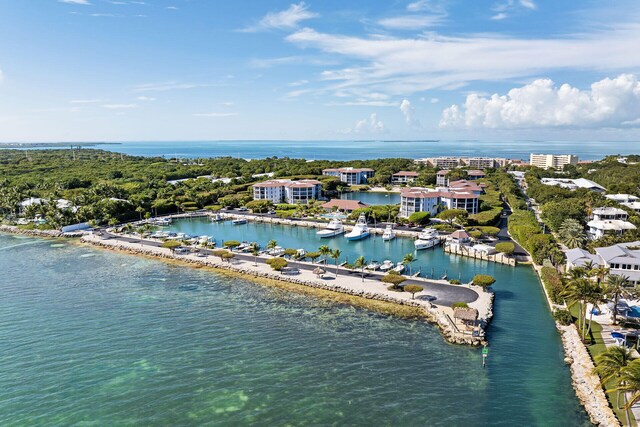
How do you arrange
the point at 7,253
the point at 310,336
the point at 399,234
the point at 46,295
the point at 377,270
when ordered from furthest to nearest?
the point at 399,234 → the point at 7,253 → the point at 377,270 → the point at 46,295 → the point at 310,336

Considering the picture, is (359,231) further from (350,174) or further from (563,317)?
(350,174)

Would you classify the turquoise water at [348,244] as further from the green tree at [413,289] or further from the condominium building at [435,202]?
the condominium building at [435,202]

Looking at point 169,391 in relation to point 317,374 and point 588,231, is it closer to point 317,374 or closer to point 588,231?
point 317,374

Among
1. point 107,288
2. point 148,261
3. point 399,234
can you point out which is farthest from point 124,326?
point 399,234

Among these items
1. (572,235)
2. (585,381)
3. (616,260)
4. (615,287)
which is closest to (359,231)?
(572,235)

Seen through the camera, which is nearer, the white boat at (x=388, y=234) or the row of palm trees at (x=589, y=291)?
the row of palm trees at (x=589, y=291)

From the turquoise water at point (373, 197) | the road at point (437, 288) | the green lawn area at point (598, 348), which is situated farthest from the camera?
the turquoise water at point (373, 197)

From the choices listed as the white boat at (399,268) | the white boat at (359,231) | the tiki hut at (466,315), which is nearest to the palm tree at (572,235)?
the white boat at (399,268)
